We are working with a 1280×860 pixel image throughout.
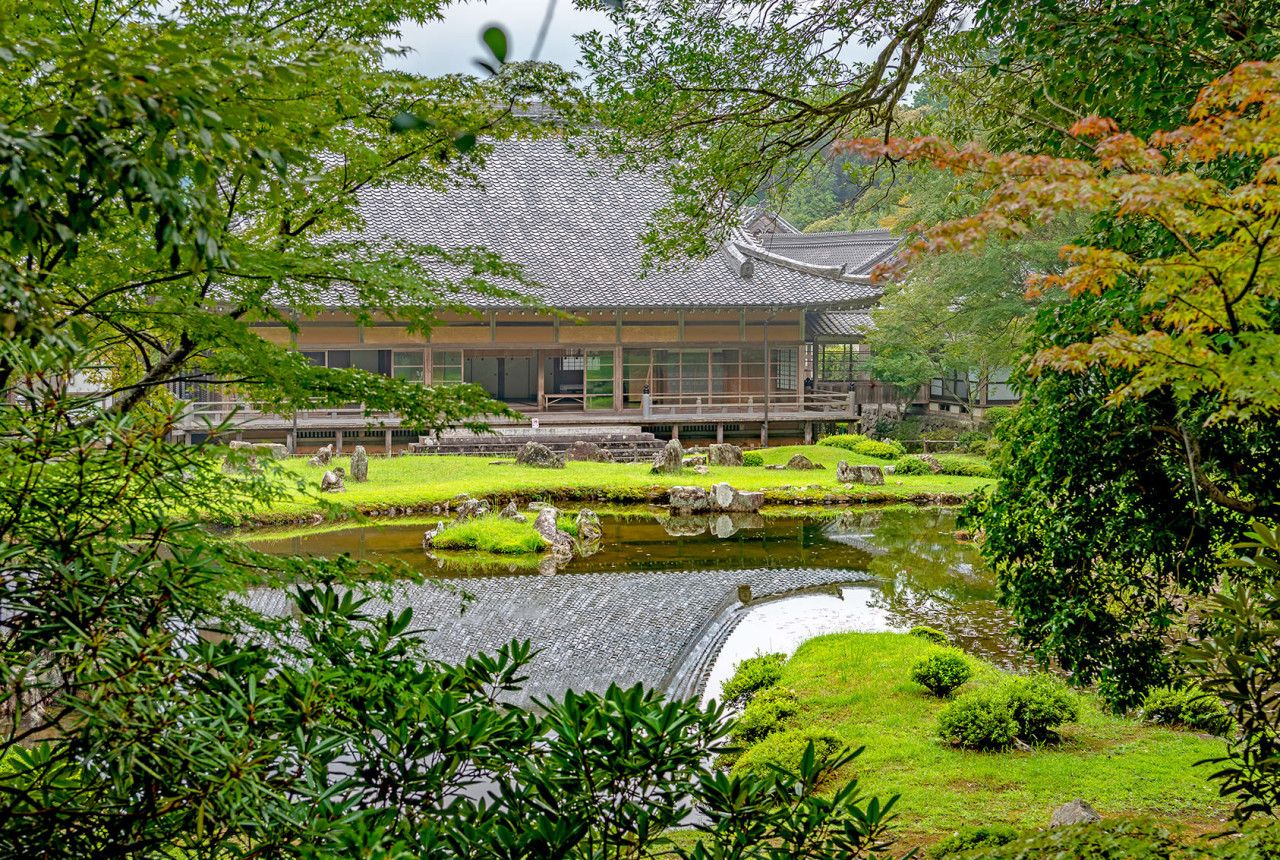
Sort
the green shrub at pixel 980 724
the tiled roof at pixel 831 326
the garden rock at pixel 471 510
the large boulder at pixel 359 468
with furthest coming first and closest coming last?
the tiled roof at pixel 831 326, the large boulder at pixel 359 468, the garden rock at pixel 471 510, the green shrub at pixel 980 724

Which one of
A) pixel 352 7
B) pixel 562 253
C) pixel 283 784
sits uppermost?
pixel 562 253

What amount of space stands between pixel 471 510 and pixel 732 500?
4.67 meters

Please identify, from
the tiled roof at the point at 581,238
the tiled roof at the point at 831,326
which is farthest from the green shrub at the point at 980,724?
the tiled roof at the point at 831,326

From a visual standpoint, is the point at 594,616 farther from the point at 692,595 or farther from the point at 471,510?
the point at 471,510

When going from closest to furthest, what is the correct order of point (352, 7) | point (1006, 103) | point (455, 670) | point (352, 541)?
1. point (455, 670)
2. point (352, 7)
3. point (1006, 103)
4. point (352, 541)

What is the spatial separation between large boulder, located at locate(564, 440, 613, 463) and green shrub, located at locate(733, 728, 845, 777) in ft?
45.7

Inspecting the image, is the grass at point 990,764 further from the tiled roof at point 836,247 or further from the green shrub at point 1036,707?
the tiled roof at point 836,247

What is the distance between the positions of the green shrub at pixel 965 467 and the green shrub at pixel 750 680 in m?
11.9

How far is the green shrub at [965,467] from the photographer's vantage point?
19047 millimetres

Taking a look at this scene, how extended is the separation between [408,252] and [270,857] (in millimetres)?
2947

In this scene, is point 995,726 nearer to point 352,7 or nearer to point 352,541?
point 352,7

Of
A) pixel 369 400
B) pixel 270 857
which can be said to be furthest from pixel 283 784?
pixel 369 400

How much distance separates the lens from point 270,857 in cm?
207

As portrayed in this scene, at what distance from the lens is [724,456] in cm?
2012
